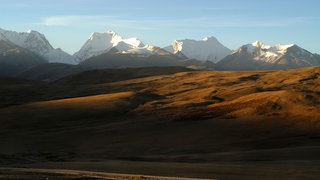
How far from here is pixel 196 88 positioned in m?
91.7

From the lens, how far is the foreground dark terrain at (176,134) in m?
28.6

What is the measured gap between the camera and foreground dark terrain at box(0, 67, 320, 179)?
2864 centimetres

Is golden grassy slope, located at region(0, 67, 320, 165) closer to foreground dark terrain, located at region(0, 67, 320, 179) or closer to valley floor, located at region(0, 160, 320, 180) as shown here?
foreground dark terrain, located at region(0, 67, 320, 179)

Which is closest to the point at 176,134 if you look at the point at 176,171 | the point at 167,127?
the point at 167,127

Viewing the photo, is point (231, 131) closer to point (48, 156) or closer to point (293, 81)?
point (48, 156)

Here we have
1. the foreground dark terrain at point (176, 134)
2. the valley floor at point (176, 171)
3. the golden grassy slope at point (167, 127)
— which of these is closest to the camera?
the valley floor at point (176, 171)

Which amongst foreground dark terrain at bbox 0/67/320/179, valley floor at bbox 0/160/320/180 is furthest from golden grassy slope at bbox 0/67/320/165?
valley floor at bbox 0/160/320/180

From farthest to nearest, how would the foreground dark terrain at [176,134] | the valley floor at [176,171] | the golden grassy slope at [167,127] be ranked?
the golden grassy slope at [167,127] < the foreground dark terrain at [176,134] < the valley floor at [176,171]

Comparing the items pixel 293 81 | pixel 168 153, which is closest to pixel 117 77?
pixel 293 81

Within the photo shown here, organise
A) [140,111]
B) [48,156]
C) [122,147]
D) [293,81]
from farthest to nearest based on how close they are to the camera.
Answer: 1. [293,81]
2. [140,111]
3. [122,147]
4. [48,156]

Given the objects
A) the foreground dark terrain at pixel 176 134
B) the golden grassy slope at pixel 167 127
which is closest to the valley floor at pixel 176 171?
the foreground dark terrain at pixel 176 134

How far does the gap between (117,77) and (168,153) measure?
338 ft

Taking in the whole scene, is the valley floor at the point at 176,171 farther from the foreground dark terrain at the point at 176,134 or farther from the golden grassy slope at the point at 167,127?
the golden grassy slope at the point at 167,127

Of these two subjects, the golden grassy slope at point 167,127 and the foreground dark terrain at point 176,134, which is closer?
the foreground dark terrain at point 176,134
